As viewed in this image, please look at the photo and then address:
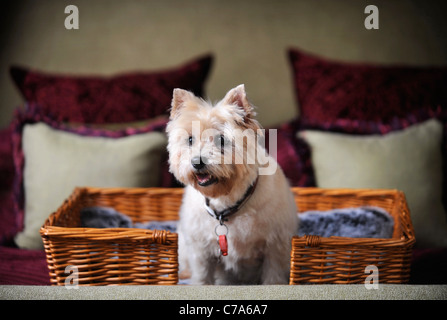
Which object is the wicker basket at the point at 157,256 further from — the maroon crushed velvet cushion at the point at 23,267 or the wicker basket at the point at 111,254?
the maroon crushed velvet cushion at the point at 23,267

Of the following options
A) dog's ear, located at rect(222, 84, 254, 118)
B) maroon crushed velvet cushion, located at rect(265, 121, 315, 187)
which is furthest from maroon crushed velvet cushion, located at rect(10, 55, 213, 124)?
dog's ear, located at rect(222, 84, 254, 118)

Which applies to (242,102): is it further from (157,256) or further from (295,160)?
(295,160)

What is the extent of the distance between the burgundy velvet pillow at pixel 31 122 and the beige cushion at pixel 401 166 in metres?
0.70

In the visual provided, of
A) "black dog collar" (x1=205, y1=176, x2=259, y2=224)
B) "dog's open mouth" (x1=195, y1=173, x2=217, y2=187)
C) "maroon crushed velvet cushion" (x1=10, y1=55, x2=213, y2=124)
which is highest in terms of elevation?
"maroon crushed velvet cushion" (x1=10, y1=55, x2=213, y2=124)

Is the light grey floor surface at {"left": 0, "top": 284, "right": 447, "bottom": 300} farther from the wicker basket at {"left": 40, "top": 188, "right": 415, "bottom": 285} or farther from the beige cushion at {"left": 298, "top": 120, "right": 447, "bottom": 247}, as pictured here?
the beige cushion at {"left": 298, "top": 120, "right": 447, "bottom": 247}

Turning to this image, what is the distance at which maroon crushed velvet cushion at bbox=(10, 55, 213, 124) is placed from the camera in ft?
6.28

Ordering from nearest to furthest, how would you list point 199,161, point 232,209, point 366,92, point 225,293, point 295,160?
point 225,293 → point 199,161 → point 232,209 → point 295,160 → point 366,92

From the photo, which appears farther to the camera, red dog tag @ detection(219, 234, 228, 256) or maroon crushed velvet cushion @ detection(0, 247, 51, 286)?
maroon crushed velvet cushion @ detection(0, 247, 51, 286)

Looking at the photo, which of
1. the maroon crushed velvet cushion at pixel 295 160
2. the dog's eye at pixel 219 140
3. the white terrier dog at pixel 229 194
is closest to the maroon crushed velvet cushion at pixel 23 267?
the white terrier dog at pixel 229 194

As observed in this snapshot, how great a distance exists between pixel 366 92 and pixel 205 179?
1.09 metres

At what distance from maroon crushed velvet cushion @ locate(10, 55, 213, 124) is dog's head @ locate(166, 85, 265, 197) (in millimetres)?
733

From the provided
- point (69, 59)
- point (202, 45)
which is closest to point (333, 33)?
point (202, 45)

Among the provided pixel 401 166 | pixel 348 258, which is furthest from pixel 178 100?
pixel 401 166

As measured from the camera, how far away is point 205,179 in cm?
120
